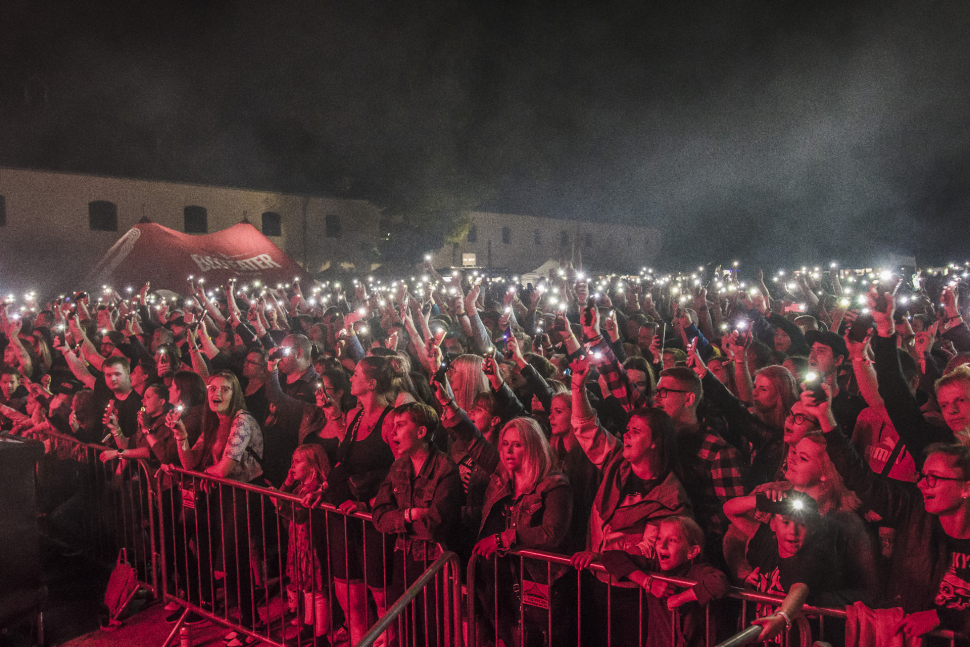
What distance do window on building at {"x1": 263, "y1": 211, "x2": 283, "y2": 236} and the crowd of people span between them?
97.1 feet

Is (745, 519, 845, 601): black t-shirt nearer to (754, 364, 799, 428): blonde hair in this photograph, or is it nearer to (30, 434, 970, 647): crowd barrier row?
(30, 434, 970, 647): crowd barrier row

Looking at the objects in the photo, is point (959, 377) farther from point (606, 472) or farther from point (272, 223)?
point (272, 223)

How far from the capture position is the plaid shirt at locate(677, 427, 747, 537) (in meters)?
3.55

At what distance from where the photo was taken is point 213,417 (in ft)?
16.3

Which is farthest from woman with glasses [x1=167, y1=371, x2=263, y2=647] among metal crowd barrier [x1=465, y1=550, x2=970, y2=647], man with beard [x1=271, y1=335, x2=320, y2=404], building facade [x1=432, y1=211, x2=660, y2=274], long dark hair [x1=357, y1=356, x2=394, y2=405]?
building facade [x1=432, y1=211, x2=660, y2=274]

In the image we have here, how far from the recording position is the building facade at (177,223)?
26.9 m

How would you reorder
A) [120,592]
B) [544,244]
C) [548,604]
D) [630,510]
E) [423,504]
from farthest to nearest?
[544,244]
[120,592]
[423,504]
[548,604]
[630,510]

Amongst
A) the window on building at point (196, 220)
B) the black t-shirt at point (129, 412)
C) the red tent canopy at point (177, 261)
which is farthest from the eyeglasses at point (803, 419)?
the window on building at point (196, 220)

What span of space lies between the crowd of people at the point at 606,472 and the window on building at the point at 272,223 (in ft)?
97.1

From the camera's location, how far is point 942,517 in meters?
2.76

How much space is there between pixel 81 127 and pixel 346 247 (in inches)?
526

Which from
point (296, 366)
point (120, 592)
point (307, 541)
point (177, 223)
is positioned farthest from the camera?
point (177, 223)

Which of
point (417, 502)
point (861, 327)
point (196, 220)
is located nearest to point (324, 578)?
point (417, 502)

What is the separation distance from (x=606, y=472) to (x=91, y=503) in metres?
4.75
